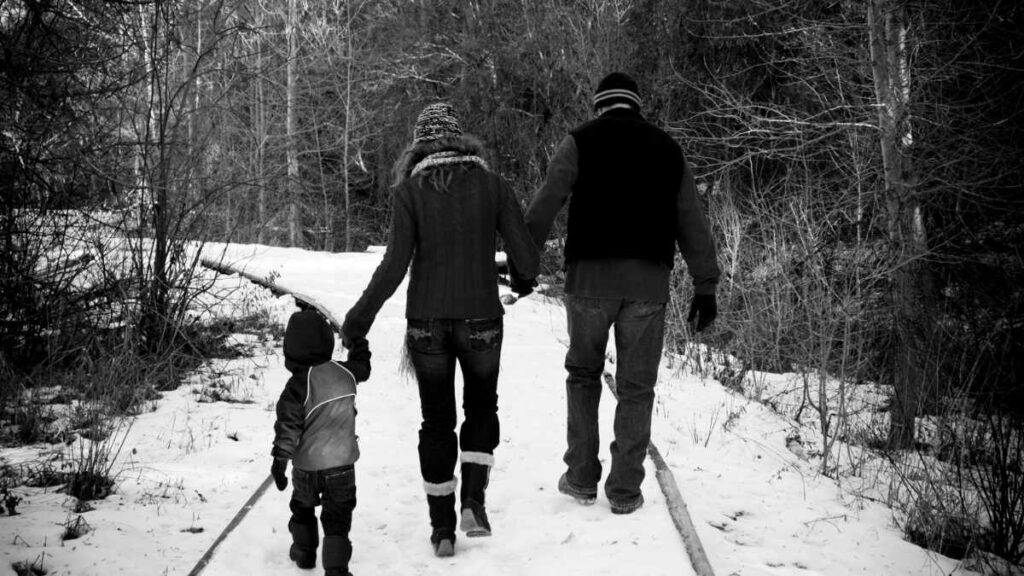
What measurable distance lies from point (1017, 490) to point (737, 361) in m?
5.81

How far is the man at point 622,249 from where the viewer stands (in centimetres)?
475

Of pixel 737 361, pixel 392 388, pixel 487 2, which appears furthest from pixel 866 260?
pixel 487 2

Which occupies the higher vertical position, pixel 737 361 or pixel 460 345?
pixel 460 345

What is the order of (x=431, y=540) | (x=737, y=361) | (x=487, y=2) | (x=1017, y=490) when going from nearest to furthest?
1. (x=431, y=540)
2. (x=1017, y=490)
3. (x=737, y=361)
4. (x=487, y=2)

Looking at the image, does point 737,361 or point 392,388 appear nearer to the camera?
point 392,388

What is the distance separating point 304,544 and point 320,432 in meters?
0.64

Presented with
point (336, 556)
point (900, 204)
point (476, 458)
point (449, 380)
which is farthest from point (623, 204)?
point (900, 204)

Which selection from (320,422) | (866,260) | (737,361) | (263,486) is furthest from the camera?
(737,361)

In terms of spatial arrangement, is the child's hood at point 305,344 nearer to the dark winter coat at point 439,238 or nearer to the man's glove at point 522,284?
the dark winter coat at point 439,238

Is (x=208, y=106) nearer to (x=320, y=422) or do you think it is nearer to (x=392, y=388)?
(x=392, y=388)

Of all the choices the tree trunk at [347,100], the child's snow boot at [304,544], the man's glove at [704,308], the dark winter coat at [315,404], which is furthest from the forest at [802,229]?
the tree trunk at [347,100]

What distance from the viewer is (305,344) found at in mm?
4188

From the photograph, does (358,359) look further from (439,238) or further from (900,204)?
(900,204)

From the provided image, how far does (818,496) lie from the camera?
628cm
